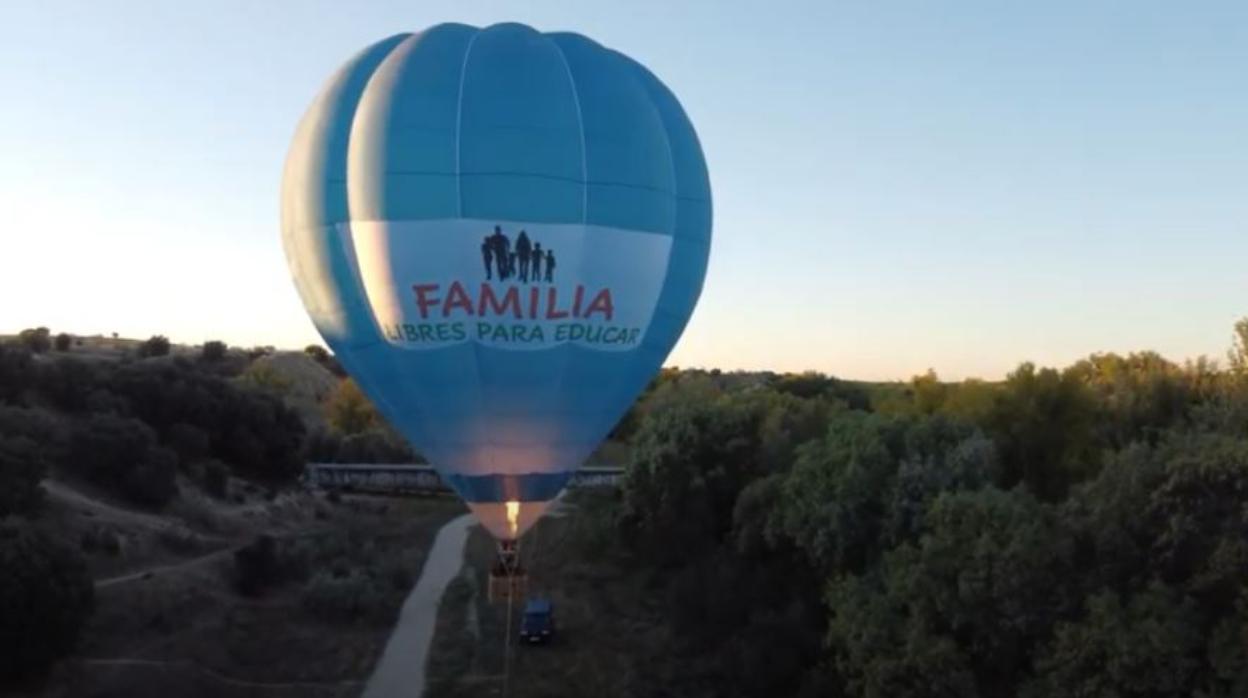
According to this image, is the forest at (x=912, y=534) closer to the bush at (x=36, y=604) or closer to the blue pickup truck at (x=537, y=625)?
the bush at (x=36, y=604)

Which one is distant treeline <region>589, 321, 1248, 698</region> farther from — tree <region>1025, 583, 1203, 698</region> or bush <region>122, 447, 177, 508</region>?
bush <region>122, 447, 177, 508</region>

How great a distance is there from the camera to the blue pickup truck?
1041 inches

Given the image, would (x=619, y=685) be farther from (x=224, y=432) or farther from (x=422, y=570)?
(x=224, y=432)

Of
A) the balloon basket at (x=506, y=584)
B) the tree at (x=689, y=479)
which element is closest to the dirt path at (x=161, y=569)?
the tree at (x=689, y=479)

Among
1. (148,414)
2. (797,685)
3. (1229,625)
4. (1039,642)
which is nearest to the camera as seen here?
(1229,625)

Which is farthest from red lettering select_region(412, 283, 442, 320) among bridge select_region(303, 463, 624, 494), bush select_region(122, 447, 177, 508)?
bridge select_region(303, 463, 624, 494)

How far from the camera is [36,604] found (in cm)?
2227

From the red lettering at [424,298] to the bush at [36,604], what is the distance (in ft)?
38.9

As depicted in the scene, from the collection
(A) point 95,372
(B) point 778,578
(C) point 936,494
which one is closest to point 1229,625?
(C) point 936,494

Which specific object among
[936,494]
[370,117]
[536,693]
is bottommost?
[536,693]

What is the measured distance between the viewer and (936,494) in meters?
20.8

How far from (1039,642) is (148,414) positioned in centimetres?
3563

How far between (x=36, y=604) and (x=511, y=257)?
517 inches

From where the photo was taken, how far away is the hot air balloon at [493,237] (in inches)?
590
